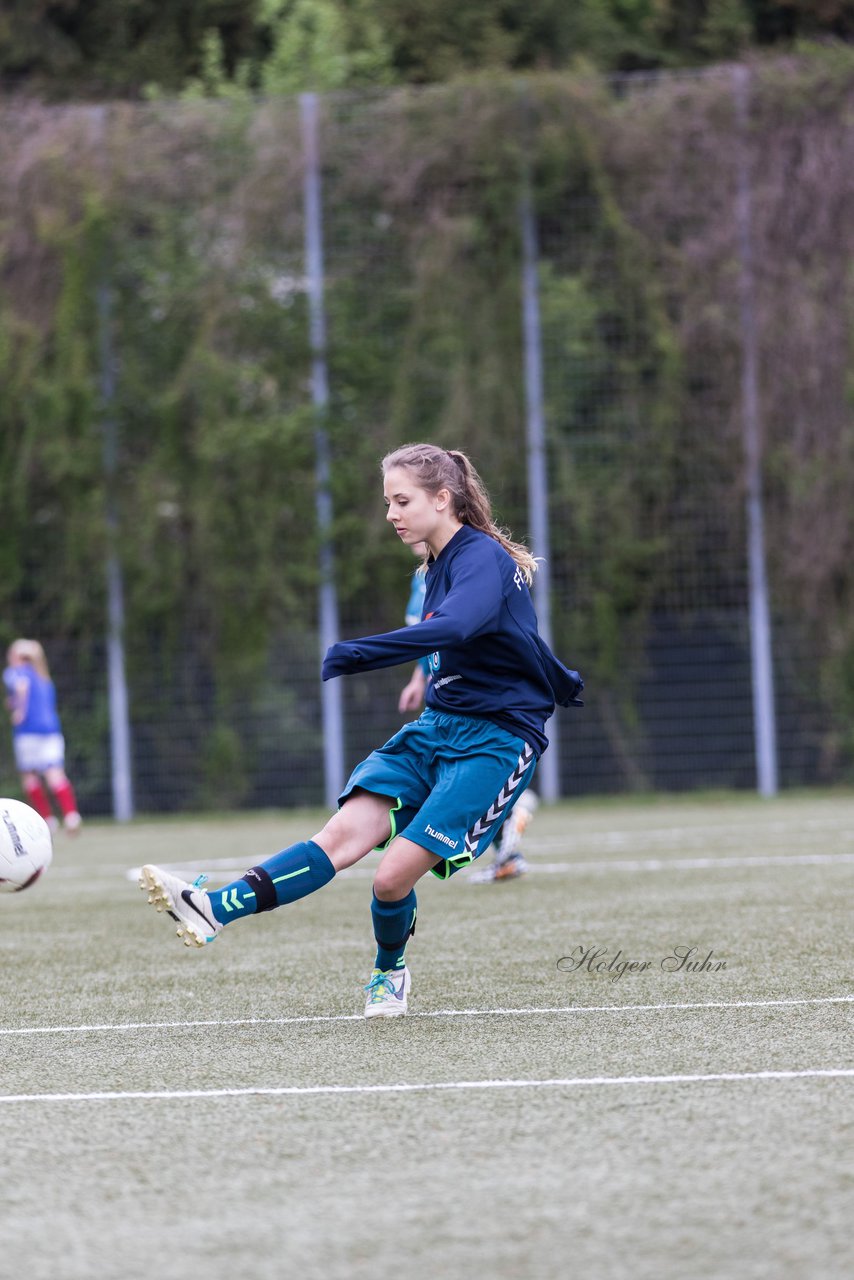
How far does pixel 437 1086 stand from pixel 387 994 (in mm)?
1143

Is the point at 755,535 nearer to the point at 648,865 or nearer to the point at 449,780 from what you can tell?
the point at 648,865

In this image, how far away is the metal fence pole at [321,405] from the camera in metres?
17.2

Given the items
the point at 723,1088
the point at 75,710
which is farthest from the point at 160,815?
the point at 723,1088

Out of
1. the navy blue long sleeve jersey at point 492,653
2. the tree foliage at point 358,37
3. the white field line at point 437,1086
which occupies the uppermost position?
the tree foliage at point 358,37

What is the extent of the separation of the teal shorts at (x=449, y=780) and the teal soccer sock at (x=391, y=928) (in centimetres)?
15

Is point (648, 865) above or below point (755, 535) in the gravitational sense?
below

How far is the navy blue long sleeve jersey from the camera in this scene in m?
5.01

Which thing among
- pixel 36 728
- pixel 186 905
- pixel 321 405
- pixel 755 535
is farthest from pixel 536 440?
pixel 186 905

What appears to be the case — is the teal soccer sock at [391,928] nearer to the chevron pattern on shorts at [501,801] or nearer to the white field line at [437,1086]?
the chevron pattern on shorts at [501,801]

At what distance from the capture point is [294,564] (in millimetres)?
17484

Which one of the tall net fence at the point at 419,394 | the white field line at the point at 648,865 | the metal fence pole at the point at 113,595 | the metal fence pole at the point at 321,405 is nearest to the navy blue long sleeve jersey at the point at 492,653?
the white field line at the point at 648,865

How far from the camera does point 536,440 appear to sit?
1719cm

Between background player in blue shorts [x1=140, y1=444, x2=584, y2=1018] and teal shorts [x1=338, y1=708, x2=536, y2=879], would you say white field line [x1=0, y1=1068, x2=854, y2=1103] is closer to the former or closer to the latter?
background player in blue shorts [x1=140, y1=444, x2=584, y2=1018]

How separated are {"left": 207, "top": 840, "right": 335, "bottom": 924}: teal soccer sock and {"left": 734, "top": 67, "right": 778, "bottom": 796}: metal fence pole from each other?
40.6 feet
